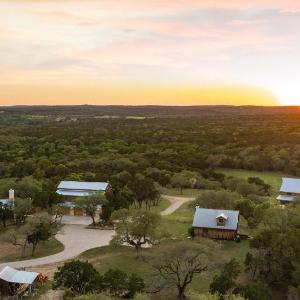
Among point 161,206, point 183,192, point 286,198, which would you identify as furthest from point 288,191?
point 161,206

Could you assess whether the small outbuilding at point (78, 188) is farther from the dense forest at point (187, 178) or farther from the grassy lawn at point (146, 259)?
the grassy lawn at point (146, 259)

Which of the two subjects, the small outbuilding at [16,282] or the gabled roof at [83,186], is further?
the gabled roof at [83,186]

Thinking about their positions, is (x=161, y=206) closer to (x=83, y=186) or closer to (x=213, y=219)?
(x=83, y=186)

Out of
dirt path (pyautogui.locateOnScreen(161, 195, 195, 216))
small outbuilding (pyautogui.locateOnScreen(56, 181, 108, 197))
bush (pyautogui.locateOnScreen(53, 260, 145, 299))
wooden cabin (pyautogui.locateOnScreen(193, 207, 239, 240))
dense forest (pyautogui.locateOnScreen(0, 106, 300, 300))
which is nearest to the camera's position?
bush (pyautogui.locateOnScreen(53, 260, 145, 299))

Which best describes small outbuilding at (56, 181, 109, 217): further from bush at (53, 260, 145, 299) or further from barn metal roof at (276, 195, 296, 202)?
bush at (53, 260, 145, 299)

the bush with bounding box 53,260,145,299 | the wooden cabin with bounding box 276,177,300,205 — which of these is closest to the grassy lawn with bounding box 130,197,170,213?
the wooden cabin with bounding box 276,177,300,205

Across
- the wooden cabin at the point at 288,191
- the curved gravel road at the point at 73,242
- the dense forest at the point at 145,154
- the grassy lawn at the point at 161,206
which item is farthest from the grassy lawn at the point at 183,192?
the curved gravel road at the point at 73,242
